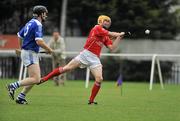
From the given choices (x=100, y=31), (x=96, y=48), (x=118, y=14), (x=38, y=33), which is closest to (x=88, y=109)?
(x=38, y=33)

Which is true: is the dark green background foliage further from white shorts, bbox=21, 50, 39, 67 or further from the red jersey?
white shorts, bbox=21, 50, 39, 67

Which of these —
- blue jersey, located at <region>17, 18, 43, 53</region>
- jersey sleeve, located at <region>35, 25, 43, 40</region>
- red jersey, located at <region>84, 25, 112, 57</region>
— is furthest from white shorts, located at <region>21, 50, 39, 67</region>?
red jersey, located at <region>84, 25, 112, 57</region>

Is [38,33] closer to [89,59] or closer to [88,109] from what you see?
[89,59]

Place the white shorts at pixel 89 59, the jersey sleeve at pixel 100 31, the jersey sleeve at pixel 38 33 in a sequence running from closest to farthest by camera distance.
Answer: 1. the jersey sleeve at pixel 38 33
2. the jersey sleeve at pixel 100 31
3. the white shorts at pixel 89 59

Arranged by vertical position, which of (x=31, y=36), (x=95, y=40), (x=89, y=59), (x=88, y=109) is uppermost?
(x=31, y=36)

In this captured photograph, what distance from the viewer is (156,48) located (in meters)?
41.8

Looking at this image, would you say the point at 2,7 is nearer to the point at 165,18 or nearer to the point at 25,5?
the point at 25,5

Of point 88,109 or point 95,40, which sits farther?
point 95,40

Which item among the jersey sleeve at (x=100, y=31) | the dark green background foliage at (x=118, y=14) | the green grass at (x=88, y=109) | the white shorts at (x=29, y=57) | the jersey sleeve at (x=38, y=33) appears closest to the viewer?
the green grass at (x=88, y=109)

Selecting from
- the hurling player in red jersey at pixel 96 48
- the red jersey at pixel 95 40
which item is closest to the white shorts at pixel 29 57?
the hurling player in red jersey at pixel 96 48

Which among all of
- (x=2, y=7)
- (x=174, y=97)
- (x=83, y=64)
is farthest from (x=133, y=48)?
(x=83, y=64)

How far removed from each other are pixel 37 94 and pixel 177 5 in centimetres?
2453

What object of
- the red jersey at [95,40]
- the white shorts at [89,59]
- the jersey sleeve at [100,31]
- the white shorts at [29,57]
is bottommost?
Answer: the white shorts at [89,59]

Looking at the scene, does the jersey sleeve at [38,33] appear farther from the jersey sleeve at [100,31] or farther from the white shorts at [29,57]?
the jersey sleeve at [100,31]
